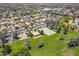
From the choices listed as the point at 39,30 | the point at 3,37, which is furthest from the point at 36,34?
the point at 3,37

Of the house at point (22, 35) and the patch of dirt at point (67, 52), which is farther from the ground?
the house at point (22, 35)

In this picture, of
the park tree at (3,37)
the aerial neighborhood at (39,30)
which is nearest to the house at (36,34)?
the aerial neighborhood at (39,30)

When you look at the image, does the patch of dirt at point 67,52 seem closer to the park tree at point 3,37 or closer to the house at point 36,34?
the house at point 36,34

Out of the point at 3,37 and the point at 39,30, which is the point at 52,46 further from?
the point at 3,37

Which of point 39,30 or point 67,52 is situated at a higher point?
point 39,30

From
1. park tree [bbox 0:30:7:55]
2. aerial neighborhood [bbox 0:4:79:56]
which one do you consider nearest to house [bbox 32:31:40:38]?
aerial neighborhood [bbox 0:4:79:56]

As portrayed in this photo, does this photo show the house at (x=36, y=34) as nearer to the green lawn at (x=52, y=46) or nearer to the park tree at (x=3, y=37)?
the green lawn at (x=52, y=46)

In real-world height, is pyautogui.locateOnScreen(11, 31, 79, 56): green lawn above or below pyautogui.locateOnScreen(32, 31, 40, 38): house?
below

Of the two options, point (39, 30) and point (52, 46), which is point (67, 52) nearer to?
point (52, 46)

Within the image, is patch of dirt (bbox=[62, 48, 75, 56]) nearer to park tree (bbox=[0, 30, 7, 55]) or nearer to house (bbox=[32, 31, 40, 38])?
house (bbox=[32, 31, 40, 38])
